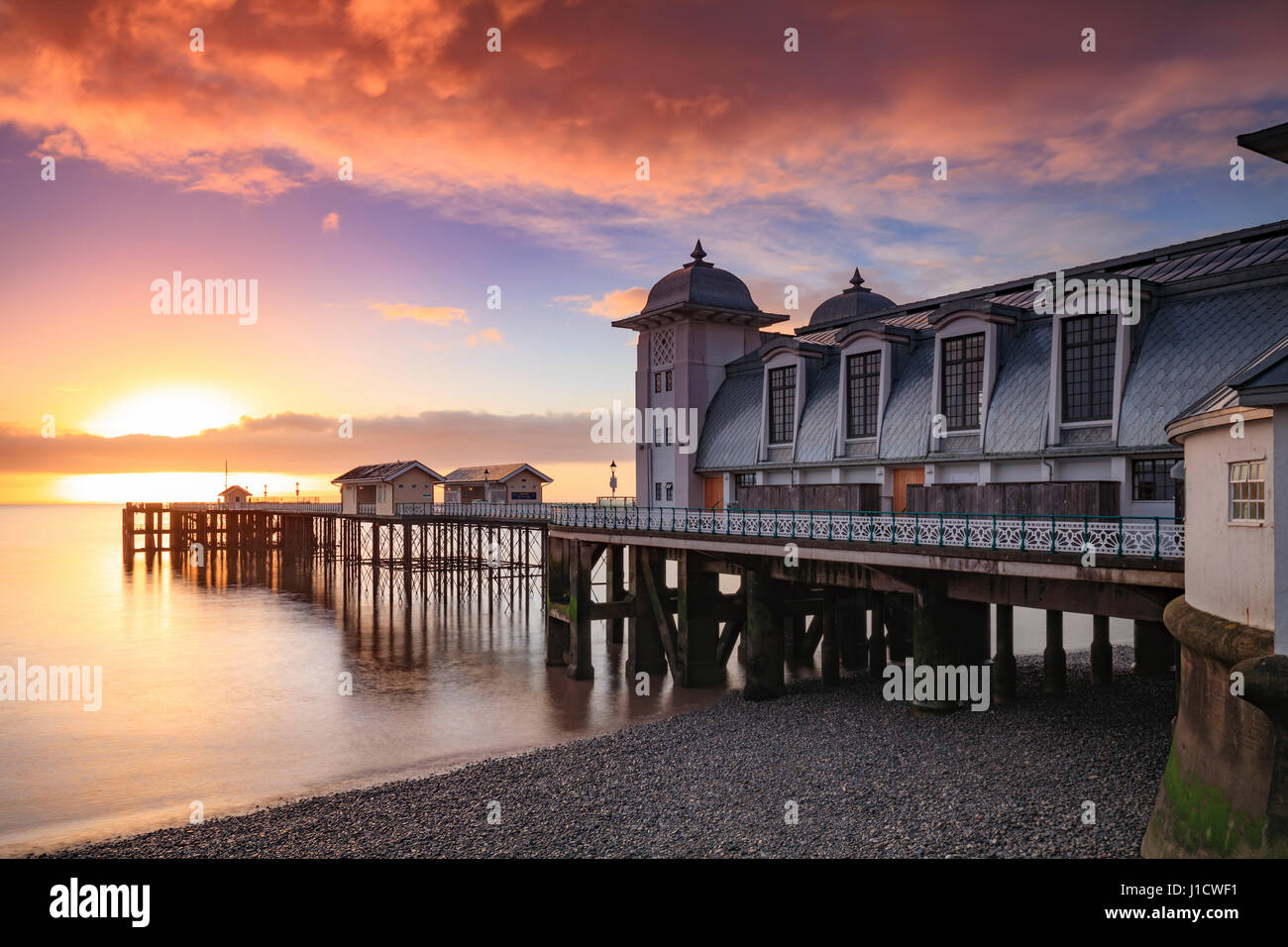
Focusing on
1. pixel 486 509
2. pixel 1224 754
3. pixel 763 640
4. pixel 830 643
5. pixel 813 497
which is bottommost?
pixel 830 643

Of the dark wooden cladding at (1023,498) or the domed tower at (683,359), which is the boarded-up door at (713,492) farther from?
the dark wooden cladding at (1023,498)

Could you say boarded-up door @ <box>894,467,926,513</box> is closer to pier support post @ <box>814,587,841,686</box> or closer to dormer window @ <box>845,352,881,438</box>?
dormer window @ <box>845,352,881,438</box>

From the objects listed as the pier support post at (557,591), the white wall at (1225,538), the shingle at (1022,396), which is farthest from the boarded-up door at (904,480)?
the white wall at (1225,538)

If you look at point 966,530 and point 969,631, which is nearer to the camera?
point 966,530

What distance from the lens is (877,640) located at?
25641 mm

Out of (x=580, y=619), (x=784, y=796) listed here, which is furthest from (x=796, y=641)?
(x=784, y=796)

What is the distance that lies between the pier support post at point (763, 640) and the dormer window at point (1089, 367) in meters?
8.47

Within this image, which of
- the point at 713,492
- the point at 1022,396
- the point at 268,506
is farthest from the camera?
the point at 268,506

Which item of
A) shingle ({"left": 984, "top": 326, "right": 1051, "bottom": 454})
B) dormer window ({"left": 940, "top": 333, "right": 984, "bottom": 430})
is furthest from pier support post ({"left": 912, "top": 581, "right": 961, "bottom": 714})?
dormer window ({"left": 940, "top": 333, "right": 984, "bottom": 430})

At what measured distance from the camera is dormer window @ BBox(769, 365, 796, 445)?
2831 centimetres

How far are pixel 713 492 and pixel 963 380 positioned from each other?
11452mm

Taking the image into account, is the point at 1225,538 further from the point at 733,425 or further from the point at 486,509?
the point at 486,509

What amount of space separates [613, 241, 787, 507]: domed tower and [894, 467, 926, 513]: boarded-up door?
9.39m
